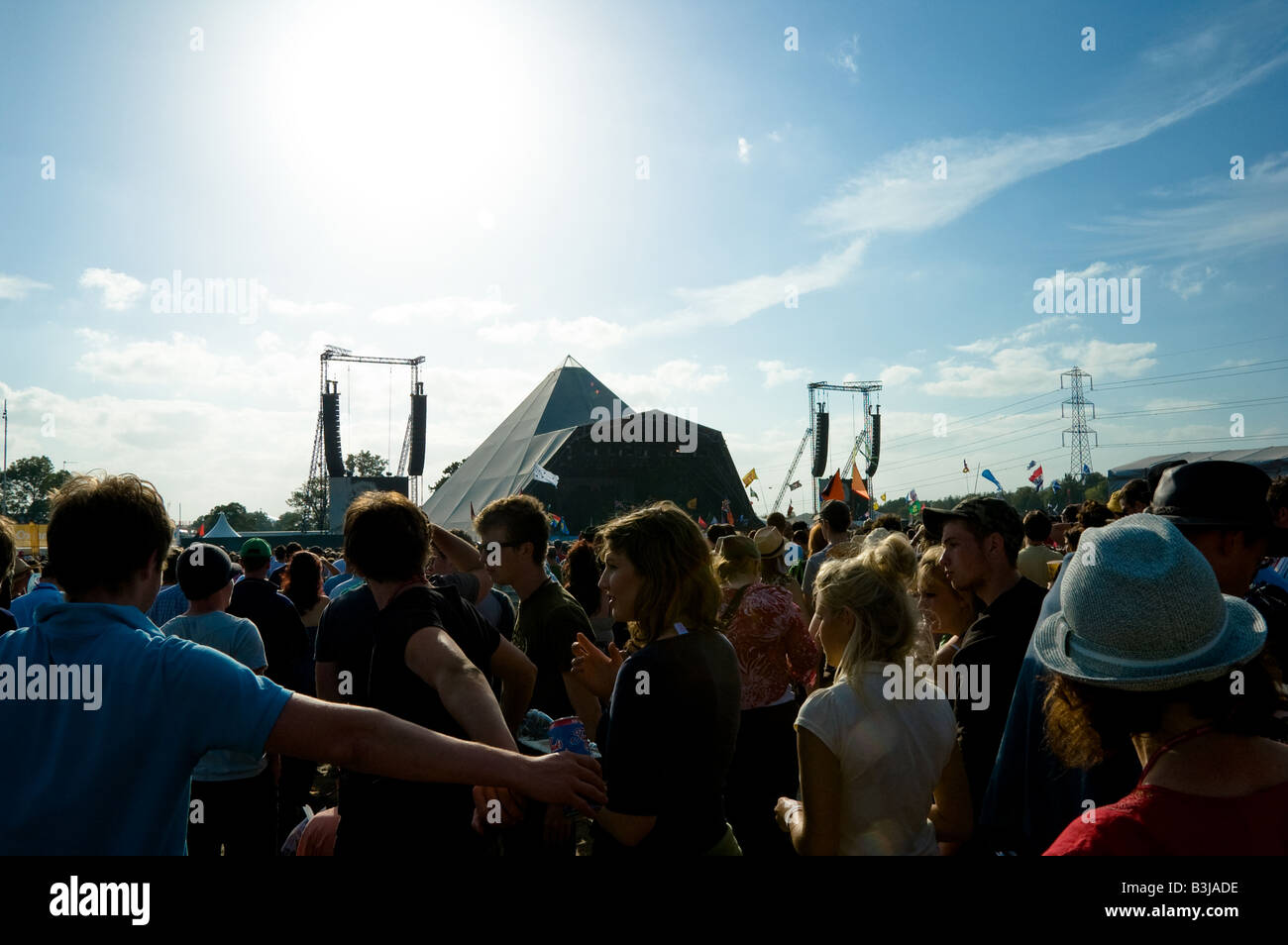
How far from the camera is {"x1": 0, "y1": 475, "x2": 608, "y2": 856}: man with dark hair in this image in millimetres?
1534

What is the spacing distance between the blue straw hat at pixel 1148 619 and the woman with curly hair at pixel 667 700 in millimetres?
1028

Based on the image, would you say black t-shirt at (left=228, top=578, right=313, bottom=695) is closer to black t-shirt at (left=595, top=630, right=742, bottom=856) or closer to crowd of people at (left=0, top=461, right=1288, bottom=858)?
crowd of people at (left=0, top=461, right=1288, bottom=858)

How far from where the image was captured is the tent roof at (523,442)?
105ft

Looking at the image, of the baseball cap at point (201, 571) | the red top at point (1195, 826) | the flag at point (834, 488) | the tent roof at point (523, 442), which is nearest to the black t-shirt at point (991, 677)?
the red top at point (1195, 826)

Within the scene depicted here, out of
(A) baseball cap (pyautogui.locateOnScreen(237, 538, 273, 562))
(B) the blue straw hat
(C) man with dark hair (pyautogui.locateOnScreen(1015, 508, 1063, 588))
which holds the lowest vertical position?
(C) man with dark hair (pyautogui.locateOnScreen(1015, 508, 1063, 588))

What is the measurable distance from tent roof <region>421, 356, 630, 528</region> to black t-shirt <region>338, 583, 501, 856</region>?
89.5 ft

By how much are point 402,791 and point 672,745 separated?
34.1 inches

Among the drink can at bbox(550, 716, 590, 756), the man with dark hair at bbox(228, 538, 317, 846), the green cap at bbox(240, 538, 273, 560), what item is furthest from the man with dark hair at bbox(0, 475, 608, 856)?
the green cap at bbox(240, 538, 273, 560)

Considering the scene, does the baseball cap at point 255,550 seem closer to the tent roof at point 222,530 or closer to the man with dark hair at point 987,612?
the man with dark hair at point 987,612

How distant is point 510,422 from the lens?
129 feet

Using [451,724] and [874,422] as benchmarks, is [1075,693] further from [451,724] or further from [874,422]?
[874,422]
